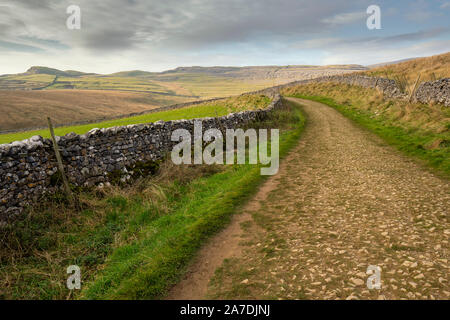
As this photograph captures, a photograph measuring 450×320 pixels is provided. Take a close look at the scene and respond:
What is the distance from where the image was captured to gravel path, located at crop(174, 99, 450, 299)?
13.1 feet

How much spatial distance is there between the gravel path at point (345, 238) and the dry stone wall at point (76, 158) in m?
5.98

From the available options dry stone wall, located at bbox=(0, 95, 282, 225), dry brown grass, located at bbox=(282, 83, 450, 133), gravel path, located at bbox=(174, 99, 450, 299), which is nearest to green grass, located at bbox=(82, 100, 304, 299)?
gravel path, located at bbox=(174, 99, 450, 299)

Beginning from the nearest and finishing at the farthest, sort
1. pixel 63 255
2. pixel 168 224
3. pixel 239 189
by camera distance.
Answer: pixel 63 255 < pixel 168 224 < pixel 239 189

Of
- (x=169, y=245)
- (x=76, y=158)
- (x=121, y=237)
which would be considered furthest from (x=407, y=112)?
(x=76, y=158)

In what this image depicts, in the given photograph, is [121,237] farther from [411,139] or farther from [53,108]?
[53,108]

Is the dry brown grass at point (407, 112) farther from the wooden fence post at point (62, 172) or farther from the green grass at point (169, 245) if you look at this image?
the wooden fence post at point (62, 172)

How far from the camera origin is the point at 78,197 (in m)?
8.26

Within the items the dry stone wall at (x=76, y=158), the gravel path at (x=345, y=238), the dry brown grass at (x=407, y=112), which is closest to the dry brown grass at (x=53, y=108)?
the dry stone wall at (x=76, y=158)

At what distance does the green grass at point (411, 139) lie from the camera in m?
9.87
